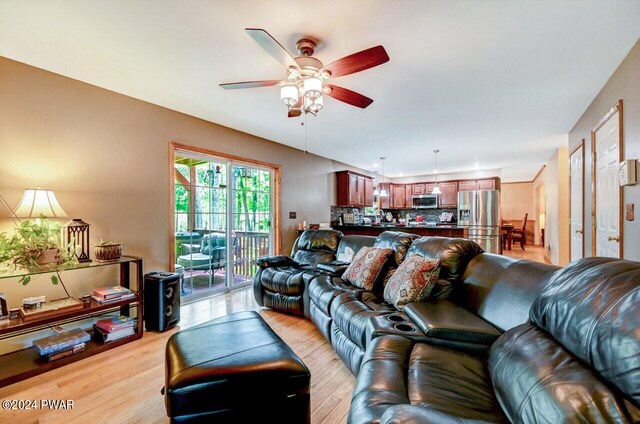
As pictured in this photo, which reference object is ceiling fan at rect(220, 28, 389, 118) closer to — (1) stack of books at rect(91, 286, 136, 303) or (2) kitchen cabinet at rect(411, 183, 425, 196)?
(1) stack of books at rect(91, 286, 136, 303)

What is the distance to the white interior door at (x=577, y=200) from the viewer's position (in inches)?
138

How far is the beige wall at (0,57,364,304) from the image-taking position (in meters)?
2.38

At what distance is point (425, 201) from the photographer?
8.49 m

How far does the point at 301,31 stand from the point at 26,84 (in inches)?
99.6

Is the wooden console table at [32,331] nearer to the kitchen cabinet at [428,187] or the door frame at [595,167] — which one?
the door frame at [595,167]

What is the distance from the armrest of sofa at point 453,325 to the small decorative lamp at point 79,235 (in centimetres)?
295

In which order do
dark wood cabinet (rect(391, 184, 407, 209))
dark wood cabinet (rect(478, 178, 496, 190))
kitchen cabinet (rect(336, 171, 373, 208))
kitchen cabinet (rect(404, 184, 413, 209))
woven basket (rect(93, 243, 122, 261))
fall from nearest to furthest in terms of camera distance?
woven basket (rect(93, 243, 122, 261))
kitchen cabinet (rect(336, 171, 373, 208))
dark wood cabinet (rect(478, 178, 496, 190))
kitchen cabinet (rect(404, 184, 413, 209))
dark wood cabinet (rect(391, 184, 407, 209))

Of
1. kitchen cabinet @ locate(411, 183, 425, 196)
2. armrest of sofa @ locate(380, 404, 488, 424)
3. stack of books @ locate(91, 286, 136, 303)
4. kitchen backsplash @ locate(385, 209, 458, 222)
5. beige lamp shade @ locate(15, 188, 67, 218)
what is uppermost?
kitchen cabinet @ locate(411, 183, 425, 196)

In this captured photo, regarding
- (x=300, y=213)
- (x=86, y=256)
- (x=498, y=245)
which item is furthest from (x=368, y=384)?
(x=498, y=245)

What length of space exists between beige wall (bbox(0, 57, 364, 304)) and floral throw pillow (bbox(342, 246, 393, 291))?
7.74ft

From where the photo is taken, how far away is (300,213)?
556 cm

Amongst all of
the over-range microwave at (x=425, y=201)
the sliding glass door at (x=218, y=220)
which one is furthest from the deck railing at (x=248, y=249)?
the over-range microwave at (x=425, y=201)

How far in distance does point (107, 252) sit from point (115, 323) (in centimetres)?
67

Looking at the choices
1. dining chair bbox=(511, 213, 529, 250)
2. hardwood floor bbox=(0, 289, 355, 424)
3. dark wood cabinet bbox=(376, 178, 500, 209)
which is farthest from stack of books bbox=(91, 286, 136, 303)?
dining chair bbox=(511, 213, 529, 250)
